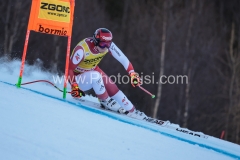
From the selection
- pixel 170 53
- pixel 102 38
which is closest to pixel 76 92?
pixel 102 38

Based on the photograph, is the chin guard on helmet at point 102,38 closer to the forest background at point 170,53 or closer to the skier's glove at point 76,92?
the skier's glove at point 76,92

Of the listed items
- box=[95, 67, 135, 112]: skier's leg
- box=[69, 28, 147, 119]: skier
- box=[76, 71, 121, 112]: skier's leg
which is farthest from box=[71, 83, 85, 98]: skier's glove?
box=[95, 67, 135, 112]: skier's leg

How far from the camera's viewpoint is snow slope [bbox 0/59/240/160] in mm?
3561

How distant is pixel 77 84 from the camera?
632 centimetres

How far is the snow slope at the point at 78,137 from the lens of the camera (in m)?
3.56

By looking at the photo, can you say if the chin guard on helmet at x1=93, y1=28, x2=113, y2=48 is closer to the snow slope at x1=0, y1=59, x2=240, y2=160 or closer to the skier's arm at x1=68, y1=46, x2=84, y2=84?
the skier's arm at x1=68, y1=46, x2=84, y2=84

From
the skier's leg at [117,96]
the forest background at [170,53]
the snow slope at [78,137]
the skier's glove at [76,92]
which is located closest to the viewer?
the snow slope at [78,137]

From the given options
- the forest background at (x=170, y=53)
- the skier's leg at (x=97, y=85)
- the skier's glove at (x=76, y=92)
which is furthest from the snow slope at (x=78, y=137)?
the forest background at (x=170, y=53)

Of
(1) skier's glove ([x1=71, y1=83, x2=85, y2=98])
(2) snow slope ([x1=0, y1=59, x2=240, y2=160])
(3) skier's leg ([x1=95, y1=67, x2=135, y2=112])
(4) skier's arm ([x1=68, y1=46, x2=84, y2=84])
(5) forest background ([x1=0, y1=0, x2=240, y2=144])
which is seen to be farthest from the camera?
(5) forest background ([x1=0, y1=0, x2=240, y2=144])

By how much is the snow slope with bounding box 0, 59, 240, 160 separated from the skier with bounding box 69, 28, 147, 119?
686 mm

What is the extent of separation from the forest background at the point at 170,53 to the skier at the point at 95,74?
8.10 m

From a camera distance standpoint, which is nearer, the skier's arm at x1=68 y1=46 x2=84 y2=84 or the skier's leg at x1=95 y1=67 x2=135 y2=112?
the skier's arm at x1=68 y1=46 x2=84 y2=84

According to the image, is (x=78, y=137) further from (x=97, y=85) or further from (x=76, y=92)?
(x=97, y=85)

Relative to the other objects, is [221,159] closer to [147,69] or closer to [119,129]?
[119,129]
